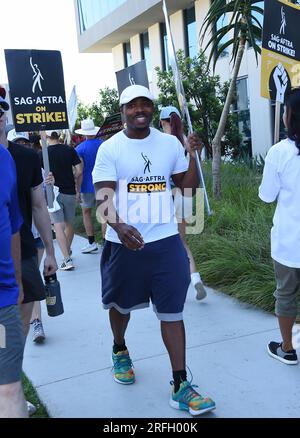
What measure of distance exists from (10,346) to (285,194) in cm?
202

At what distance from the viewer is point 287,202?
348 cm

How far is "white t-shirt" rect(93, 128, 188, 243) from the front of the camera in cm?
331

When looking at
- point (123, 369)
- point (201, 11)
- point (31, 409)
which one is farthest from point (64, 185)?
point (201, 11)

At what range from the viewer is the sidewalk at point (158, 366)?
330 centimetres

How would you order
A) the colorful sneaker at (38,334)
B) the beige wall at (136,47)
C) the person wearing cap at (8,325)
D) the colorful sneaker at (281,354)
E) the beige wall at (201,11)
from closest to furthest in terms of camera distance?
the person wearing cap at (8,325), the colorful sneaker at (281,354), the colorful sneaker at (38,334), the beige wall at (201,11), the beige wall at (136,47)

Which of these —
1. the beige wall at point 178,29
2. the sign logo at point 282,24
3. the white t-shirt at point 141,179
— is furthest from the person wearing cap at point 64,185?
the beige wall at point 178,29

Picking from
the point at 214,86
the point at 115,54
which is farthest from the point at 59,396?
the point at 115,54

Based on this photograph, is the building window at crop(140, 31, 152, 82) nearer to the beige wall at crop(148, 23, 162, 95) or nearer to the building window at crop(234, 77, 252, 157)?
the beige wall at crop(148, 23, 162, 95)

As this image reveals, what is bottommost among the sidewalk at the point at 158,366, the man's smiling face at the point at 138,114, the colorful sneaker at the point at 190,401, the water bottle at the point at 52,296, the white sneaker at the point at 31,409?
the sidewalk at the point at 158,366

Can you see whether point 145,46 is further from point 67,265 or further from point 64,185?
point 67,265

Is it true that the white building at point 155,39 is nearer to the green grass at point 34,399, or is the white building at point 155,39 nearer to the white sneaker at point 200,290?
the white sneaker at point 200,290

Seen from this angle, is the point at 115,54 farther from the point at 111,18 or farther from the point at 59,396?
the point at 59,396

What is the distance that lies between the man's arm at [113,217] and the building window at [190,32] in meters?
18.5

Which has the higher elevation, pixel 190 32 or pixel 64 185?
pixel 190 32
